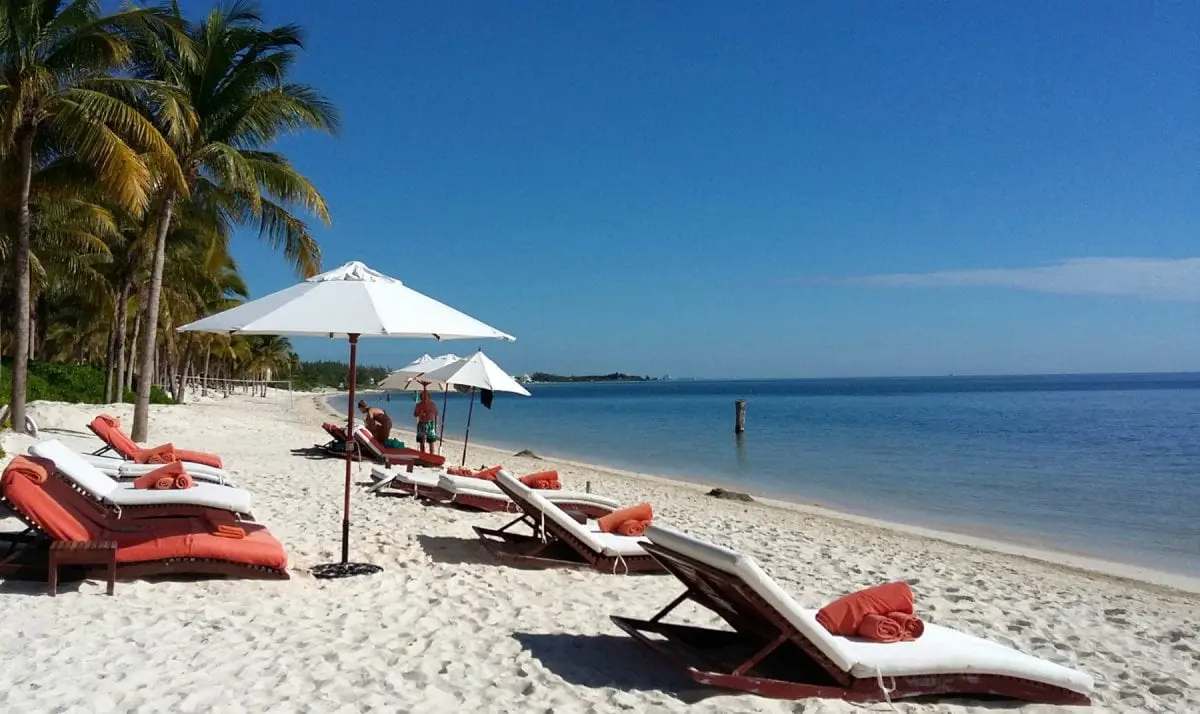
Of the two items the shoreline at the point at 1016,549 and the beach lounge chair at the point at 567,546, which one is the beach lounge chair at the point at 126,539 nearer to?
the beach lounge chair at the point at 567,546

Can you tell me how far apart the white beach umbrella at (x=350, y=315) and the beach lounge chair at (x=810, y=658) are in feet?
7.13

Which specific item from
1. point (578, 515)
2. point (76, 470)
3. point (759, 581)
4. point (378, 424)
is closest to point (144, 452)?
point (76, 470)

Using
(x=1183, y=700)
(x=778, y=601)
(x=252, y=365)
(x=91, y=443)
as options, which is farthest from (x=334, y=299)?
(x=252, y=365)

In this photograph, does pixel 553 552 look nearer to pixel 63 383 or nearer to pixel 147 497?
pixel 147 497

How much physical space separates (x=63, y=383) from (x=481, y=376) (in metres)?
16.4

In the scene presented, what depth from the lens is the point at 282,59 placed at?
14.8 m

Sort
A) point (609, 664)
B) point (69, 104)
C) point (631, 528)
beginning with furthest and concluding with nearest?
point (69, 104) < point (631, 528) < point (609, 664)

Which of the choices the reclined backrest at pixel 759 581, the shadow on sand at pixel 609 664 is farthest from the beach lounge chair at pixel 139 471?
the reclined backrest at pixel 759 581

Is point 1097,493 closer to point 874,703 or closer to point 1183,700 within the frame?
point 1183,700

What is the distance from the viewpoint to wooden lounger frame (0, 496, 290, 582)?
16.5ft

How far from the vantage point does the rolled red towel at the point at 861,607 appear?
4324 mm

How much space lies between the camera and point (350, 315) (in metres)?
5.38

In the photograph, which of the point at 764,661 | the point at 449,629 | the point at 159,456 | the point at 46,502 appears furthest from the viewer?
the point at 159,456

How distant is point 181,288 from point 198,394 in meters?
21.1
